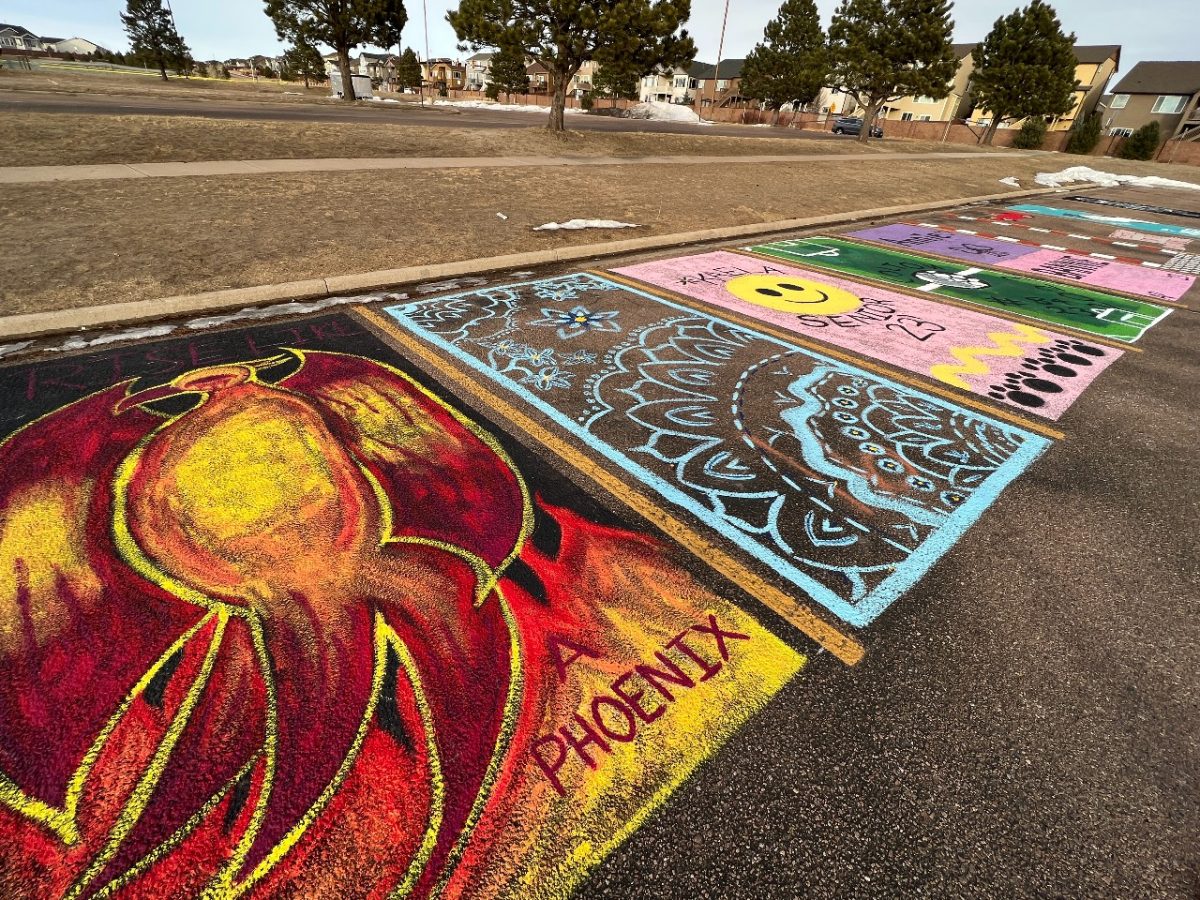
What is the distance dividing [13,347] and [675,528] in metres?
5.76

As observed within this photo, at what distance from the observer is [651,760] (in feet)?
6.47

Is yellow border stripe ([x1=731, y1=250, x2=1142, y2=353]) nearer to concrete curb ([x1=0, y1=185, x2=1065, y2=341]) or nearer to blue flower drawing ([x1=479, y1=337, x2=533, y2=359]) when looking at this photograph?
concrete curb ([x1=0, y1=185, x2=1065, y2=341])

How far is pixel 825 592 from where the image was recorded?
2.69m

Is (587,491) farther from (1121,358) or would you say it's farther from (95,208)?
(95,208)

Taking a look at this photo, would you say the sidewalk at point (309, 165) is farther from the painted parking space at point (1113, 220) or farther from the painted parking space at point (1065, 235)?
the painted parking space at point (1113, 220)

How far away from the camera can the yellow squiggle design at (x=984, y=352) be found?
5000 mm

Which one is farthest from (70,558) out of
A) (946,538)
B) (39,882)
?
(946,538)

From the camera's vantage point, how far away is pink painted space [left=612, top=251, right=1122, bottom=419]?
16.2 feet

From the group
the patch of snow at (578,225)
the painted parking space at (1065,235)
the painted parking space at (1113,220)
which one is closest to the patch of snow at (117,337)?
the patch of snow at (578,225)

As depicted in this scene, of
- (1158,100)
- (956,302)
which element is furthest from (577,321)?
(1158,100)

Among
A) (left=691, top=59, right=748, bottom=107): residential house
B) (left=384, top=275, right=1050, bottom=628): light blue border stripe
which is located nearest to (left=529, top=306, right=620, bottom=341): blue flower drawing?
(left=384, top=275, right=1050, bottom=628): light blue border stripe

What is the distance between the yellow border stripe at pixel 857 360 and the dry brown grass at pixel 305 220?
2.49 m

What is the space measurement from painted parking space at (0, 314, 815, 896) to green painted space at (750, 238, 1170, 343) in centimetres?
701

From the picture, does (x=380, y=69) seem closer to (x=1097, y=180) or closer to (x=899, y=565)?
(x=1097, y=180)
